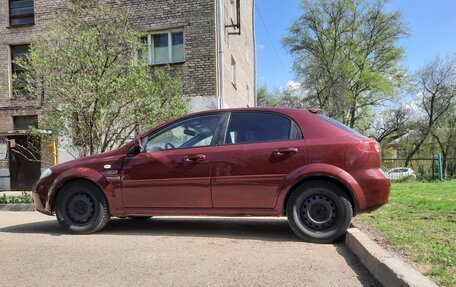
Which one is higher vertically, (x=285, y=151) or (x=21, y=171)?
(x=285, y=151)

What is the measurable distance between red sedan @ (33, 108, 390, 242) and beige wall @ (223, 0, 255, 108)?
10047 mm

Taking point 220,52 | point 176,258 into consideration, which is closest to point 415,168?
point 220,52

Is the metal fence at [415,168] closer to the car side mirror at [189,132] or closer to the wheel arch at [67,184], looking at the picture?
the car side mirror at [189,132]

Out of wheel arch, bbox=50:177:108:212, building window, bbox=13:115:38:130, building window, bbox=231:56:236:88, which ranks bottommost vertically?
wheel arch, bbox=50:177:108:212

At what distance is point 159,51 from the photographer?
1595 centimetres

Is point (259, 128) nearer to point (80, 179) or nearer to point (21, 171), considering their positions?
point (80, 179)

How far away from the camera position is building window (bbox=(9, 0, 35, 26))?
17.7 m

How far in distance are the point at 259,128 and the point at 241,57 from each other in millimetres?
15458

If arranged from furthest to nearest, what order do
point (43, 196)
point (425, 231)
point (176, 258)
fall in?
1. point (43, 196)
2. point (425, 231)
3. point (176, 258)

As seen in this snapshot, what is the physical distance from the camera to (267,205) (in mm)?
5609

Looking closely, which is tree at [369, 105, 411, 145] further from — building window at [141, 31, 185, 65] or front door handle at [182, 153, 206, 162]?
front door handle at [182, 153, 206, 162]

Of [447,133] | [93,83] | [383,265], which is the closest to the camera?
[383,265]

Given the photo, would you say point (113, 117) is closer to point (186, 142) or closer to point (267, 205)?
point (186, 142)

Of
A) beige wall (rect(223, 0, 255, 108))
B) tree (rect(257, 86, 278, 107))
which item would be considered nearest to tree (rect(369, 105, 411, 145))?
tree (rect(257, 86, 278, 107))
